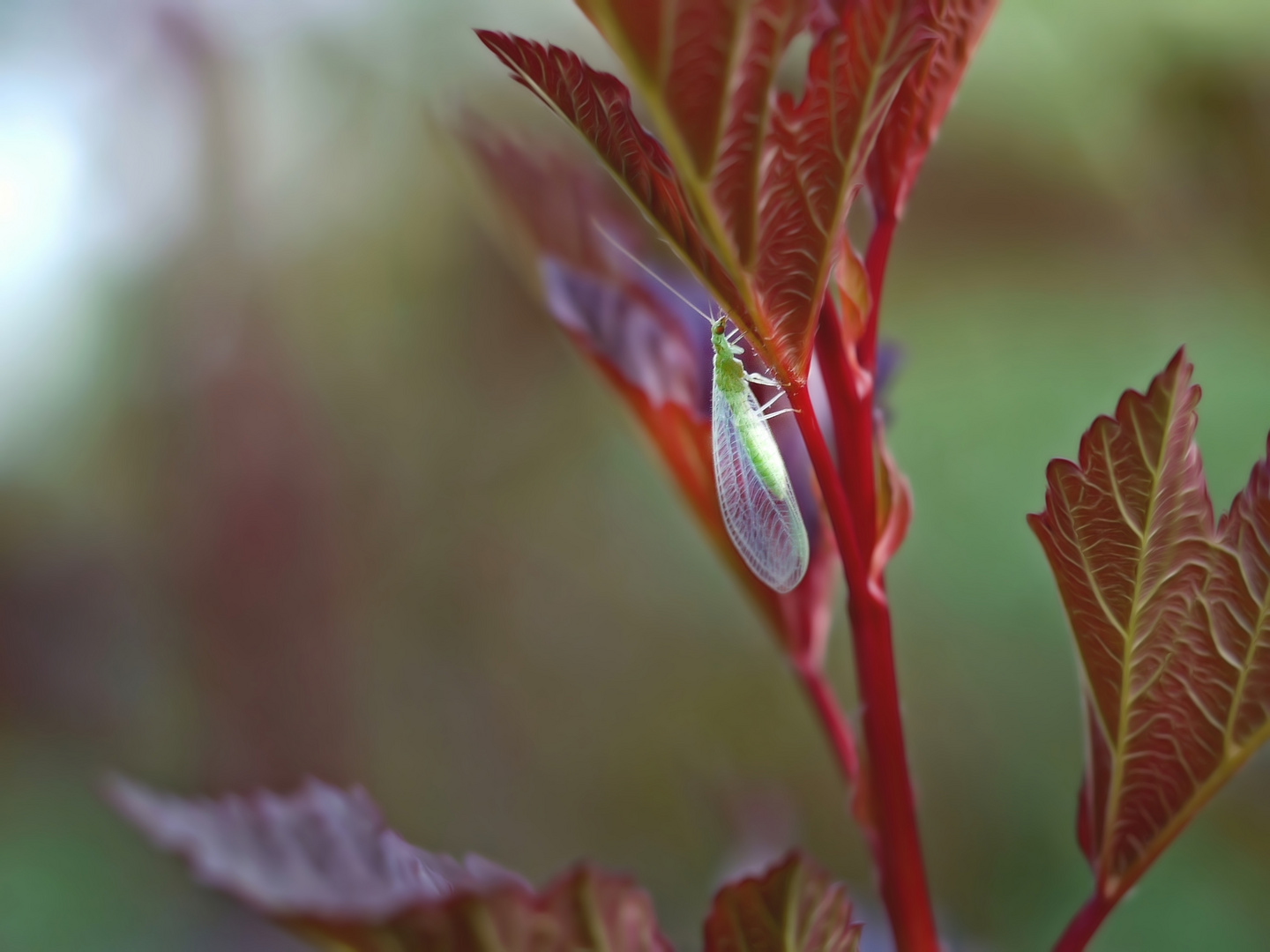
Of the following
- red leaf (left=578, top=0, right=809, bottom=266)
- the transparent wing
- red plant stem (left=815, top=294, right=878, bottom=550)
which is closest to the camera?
red leaf (left=578, top=0, right=809, bottom=266)

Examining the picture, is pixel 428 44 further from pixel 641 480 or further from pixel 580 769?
pixel 580 769

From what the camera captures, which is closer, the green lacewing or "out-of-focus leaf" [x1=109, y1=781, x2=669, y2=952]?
"out-of-focus leaf" [x1=109, y1=781, x2=669, y2=952]

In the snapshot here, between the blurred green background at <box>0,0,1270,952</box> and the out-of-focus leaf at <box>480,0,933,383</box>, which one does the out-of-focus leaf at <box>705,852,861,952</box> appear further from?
the blurred green background at <box>0,0,1270,952</box>

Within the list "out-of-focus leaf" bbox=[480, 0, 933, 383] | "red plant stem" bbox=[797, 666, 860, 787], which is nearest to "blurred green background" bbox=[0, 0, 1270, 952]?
"red plant stem" bbox=[797, 666, 860, 787]

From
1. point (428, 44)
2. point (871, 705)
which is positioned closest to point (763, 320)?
point (871, 705)

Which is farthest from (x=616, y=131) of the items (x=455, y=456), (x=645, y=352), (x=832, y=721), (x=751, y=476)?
(x=455, y=456)

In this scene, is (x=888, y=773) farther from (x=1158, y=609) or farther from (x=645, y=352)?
(x=645, y=352)

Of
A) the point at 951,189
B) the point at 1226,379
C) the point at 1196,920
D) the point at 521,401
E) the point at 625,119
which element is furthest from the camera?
the point at 521,401
